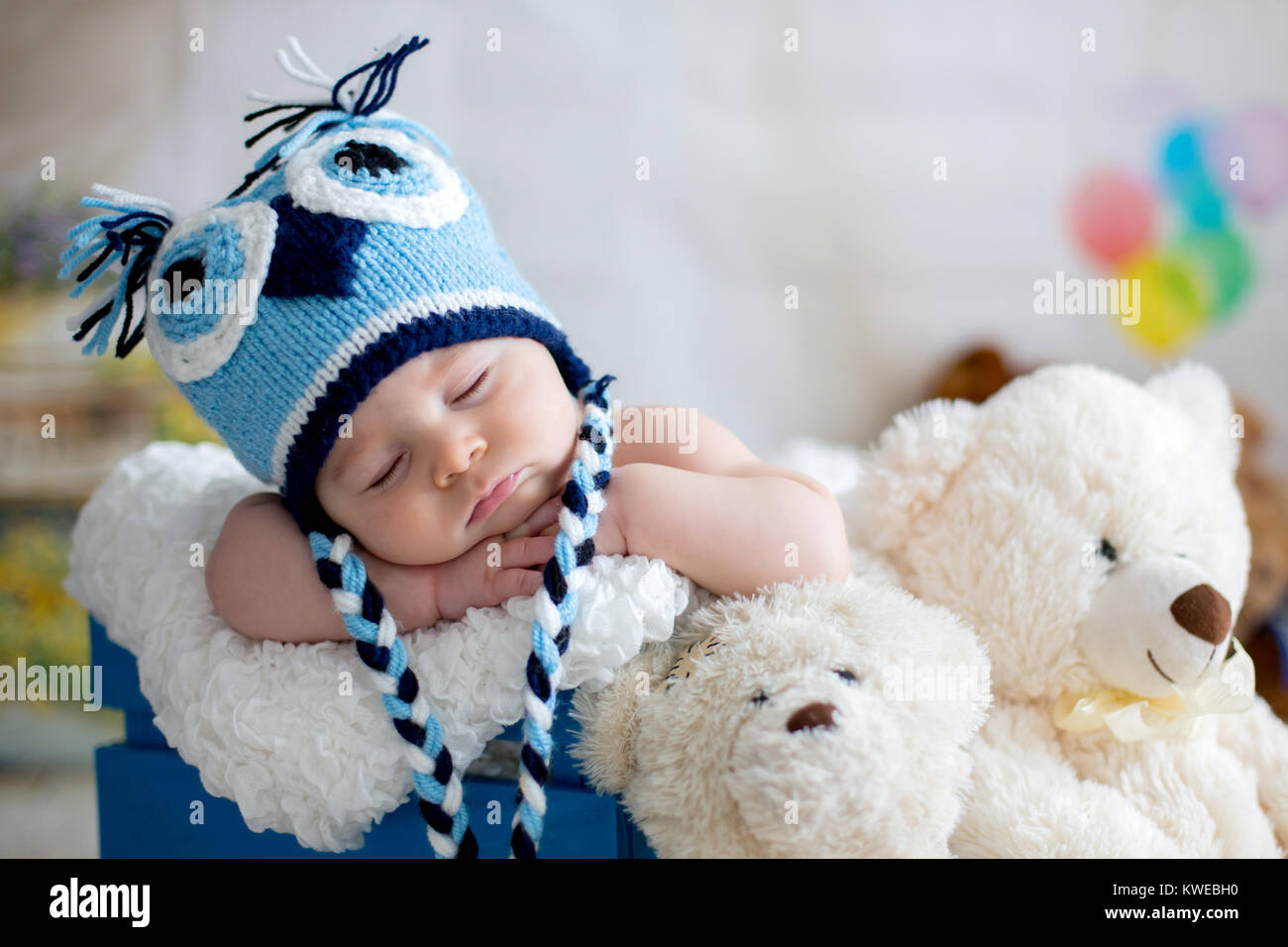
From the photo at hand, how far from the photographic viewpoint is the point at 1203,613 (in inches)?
30.8

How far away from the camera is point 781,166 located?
6.34 feet

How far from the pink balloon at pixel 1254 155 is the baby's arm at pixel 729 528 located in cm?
157

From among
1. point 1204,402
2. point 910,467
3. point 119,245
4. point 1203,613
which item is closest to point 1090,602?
point 1203,613

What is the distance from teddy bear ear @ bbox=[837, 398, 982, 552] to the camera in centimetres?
92

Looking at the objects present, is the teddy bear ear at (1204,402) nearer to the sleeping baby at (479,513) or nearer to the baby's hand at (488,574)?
the sleeping baby at (479,513)

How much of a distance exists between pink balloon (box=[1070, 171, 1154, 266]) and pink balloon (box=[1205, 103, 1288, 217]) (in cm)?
14

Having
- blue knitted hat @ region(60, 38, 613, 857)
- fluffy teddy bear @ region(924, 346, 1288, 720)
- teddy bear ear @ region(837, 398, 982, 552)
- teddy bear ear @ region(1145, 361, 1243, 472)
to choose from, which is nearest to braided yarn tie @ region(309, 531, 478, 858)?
blue knitted hat @ region(60, 38, 613, 857)

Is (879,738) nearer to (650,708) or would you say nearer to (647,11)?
(650,708)

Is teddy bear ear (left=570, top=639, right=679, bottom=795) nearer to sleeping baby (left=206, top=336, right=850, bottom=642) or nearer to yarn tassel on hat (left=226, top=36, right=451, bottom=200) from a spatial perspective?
sleeping baby (left=206, top=336, right=850, bottom=642)

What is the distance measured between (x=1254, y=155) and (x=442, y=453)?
184cm

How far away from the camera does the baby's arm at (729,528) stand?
2.51ft

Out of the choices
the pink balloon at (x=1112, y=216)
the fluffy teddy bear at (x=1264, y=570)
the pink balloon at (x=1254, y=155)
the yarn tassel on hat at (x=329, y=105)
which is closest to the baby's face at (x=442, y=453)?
the yarn tassel on hat at (x=329, y=105)
